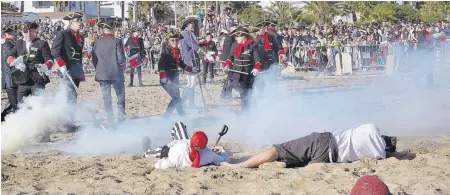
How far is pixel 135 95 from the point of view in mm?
16484

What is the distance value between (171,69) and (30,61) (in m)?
2.52

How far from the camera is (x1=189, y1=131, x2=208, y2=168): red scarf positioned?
23.1 ft

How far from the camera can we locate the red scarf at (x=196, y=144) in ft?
23.1

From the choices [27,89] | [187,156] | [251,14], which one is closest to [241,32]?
[27,89]

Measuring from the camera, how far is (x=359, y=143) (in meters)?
7.20

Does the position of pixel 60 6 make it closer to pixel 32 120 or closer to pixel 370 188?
pixel 32 120

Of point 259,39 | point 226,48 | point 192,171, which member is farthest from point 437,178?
point 259,39

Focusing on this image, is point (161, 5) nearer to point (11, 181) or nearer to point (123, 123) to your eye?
point (123, 123)

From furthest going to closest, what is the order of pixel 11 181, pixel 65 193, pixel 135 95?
pixel 135 95
pixel 11 181
pixel 65 193

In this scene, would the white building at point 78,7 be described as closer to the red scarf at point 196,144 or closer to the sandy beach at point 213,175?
the sandy beach at point 213,175

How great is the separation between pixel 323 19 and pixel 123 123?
→ 49678 millimetres

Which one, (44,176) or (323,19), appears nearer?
(44,176)

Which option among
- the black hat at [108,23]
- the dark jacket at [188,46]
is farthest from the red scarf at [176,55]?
the dark jacket at [188,46]

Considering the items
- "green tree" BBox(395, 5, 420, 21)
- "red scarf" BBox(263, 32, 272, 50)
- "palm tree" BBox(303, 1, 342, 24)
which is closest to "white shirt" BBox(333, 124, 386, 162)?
"red scarf" BBox(263, 32, 272, 50)
